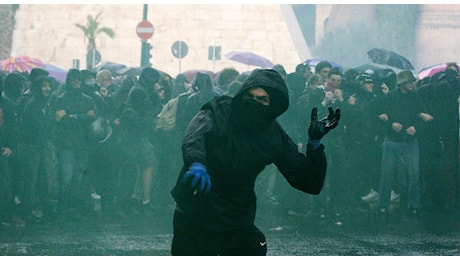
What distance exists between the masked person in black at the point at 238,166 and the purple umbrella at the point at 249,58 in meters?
4.81

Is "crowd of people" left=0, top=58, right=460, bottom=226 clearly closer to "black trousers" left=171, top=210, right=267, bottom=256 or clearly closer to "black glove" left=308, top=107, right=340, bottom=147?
"black trousers" left=171, top=210, right=267, bottom=256

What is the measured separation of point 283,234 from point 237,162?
155 inches

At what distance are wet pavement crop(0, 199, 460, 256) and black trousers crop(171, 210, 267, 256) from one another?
121 inches

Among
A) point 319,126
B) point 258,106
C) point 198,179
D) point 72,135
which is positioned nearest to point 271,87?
point 258,106

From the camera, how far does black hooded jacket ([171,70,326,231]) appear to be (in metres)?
4.73

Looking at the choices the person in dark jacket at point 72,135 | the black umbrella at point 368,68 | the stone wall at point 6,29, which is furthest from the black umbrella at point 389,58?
the stone wall at point 6,29

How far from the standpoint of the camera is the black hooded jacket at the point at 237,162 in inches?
186

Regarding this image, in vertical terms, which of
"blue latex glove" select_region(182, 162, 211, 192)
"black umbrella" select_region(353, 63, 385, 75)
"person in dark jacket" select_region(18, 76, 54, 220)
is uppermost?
"black umbrella" select_region(353, 63, 385, 75)

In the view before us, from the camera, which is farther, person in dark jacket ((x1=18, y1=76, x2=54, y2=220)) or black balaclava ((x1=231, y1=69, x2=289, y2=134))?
person in dark jacket ((x1=18, y1=76, x2=54, y2=220))

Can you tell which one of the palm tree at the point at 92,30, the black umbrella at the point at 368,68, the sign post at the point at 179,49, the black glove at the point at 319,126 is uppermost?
the palm tree at the point at 92,30

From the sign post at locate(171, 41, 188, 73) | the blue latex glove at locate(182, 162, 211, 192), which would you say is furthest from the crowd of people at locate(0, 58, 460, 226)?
the blue latex glove at locate(182, 162, 211, 192)

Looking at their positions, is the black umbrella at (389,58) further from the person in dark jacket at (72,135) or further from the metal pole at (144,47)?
the person in dark jacket at (72,135)

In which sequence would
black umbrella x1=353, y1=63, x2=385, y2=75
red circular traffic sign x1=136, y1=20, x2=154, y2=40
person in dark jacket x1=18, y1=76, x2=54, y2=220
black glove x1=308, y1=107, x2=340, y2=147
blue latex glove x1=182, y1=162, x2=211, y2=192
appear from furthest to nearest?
red circular traffic sign x1=136, y1=20, x2=154, y2=40, black umbrella x1=353, y1=63, x2=385, y2=75, person in dark jacket x1=18, y1=76, x2=54, y2=220, black glove x1=308, y1=107, x2=340, y2=147, blue latex glove x1=182, y1=162, x2=211, y2=192

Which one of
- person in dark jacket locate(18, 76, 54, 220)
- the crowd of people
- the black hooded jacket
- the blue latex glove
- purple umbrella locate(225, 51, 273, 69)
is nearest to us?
the blue latex glove
